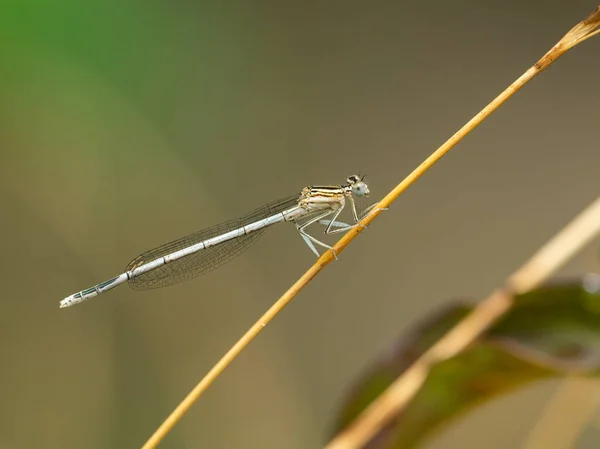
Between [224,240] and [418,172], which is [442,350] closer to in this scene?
[418,172]

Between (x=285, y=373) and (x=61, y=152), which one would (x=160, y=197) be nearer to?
(x=61, y=152)

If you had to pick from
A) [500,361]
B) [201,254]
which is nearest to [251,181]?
[201,254]

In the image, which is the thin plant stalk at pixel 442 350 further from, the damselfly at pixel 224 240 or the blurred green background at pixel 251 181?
the blurred green background at pixel 251 181

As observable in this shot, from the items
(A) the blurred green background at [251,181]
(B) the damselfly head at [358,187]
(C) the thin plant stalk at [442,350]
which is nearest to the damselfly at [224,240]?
(B) the damselfly head at [358,187]

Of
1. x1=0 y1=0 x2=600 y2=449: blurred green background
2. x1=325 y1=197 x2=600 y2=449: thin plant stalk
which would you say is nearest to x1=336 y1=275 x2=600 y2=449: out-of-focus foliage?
x1=325 y1=197 x2=600 y2=449: thin plant stalk

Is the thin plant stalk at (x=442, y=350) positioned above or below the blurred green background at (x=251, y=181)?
below

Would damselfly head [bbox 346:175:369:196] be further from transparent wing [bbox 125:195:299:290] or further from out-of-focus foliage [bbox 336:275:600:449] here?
out-of-focus foliage [bbox 336:275:600:449]

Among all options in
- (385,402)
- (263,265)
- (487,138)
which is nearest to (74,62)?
(263,265)
